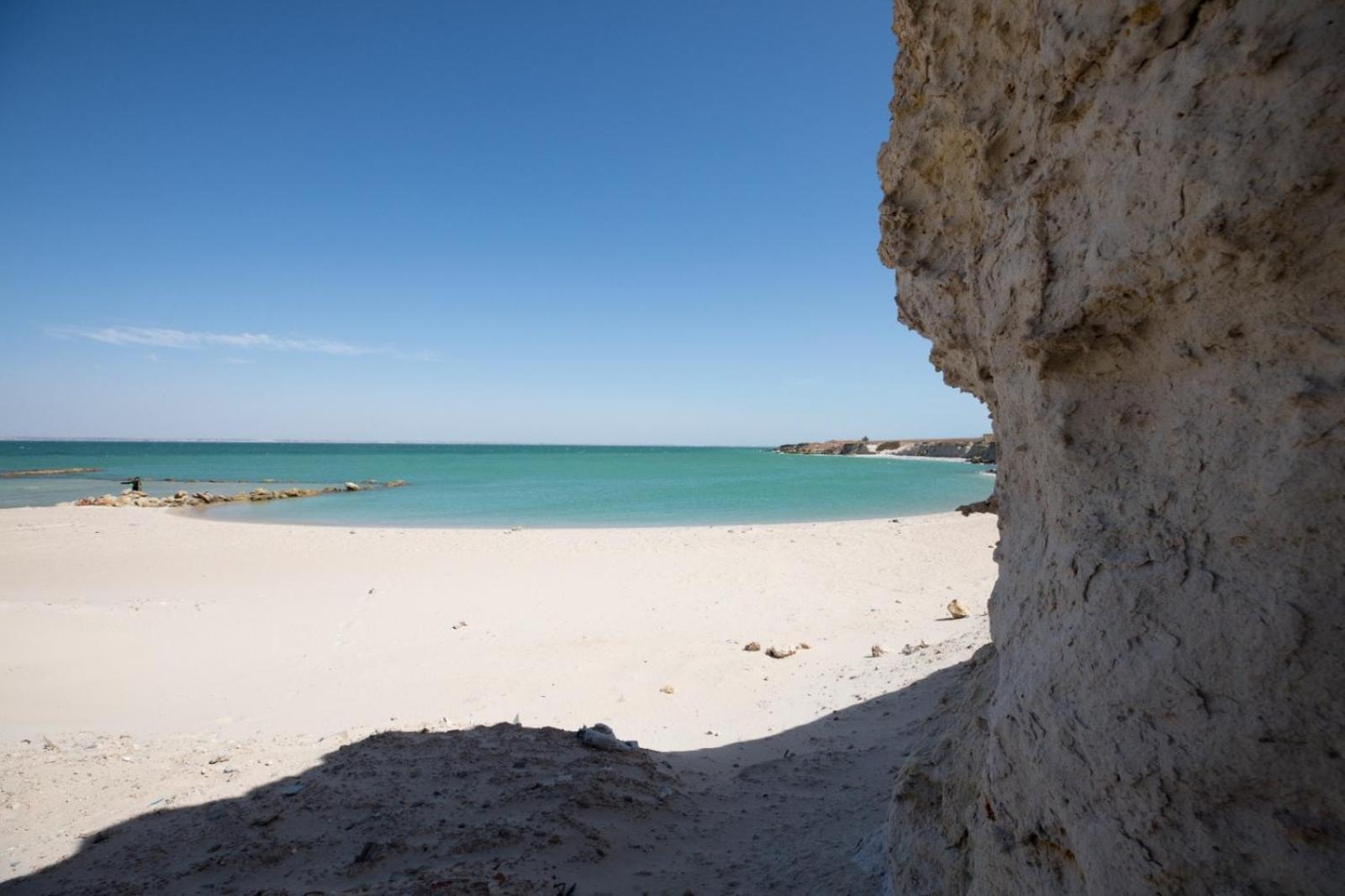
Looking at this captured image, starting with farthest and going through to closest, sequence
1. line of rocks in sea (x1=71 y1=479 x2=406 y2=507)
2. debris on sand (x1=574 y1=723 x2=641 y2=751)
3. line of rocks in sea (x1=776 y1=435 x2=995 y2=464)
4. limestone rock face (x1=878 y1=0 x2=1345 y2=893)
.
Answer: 1. line of rocks in sea (x1=776 y1=435 x2=995 y2=464)
2. line of rocks in sea (x1=71 y1=479 x2=406 y2=507)
3. debris on sand (x1=574 y1=723 x2=641 y2=751)
4. limestone rock face (x1=878 y1=0 x2=1345 y2=893)

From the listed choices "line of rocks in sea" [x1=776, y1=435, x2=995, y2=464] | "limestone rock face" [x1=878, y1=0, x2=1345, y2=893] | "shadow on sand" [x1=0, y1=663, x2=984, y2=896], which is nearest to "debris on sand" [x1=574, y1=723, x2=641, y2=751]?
"shadow on sand" [x1=0, y1=663, x2=984, y2=896]

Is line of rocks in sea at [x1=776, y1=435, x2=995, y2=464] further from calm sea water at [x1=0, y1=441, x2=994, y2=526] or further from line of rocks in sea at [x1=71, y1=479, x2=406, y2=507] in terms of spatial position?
line of rocks in sea at [x1=71, y1=479, x2=406, y2=507]

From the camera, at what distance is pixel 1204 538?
1783 millimetres

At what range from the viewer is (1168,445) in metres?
1.92

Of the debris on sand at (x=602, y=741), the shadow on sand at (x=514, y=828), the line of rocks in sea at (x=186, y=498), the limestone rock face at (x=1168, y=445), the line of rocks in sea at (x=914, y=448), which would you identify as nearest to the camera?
the limestone rock face at (x=1168, y=445)

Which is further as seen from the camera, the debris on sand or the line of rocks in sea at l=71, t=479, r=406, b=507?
the line of rocks in sea at l=71, t=479, r=406, b=507

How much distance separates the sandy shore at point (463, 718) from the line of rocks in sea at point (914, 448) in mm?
59973

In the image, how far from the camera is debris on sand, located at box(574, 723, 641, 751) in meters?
4.82

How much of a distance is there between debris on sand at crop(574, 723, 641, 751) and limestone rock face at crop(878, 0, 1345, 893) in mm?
2721

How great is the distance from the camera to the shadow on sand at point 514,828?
3.25 meters

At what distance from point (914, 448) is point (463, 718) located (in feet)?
318

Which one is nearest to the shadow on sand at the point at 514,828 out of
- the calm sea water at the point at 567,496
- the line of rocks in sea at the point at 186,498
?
the calm sea water at the point at 567,496

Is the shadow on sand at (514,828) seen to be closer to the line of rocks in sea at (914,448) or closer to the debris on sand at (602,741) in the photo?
the debris on sand at (602,741)

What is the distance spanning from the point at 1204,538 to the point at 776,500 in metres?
28.5
